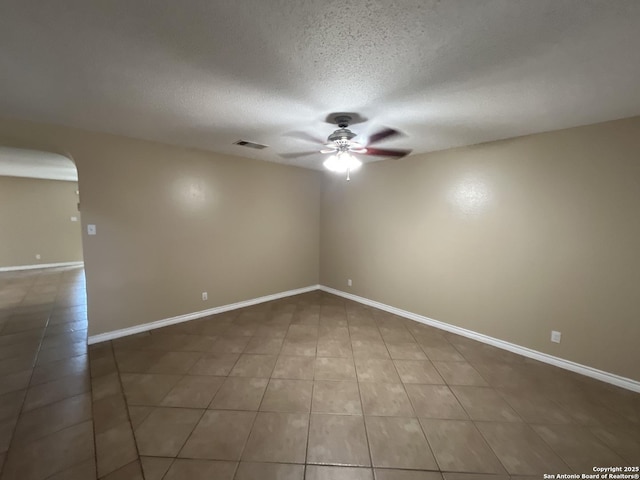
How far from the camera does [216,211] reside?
372cm

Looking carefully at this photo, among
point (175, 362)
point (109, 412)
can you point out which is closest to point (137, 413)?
point (109, 412)

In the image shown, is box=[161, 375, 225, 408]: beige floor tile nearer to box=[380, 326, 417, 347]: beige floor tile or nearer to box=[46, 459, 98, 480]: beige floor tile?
box=[46, 459, 98, 480]: beige floor tile

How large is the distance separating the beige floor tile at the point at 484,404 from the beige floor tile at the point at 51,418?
287 cm

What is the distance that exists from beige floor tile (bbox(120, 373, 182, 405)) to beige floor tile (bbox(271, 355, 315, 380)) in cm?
90

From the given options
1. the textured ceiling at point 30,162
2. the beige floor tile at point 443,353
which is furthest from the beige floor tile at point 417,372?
the textured ceiling at point 30,162

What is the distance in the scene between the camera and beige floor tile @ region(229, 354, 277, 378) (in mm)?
2406

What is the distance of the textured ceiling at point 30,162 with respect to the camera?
3.76 m

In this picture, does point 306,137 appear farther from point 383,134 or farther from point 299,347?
point 299,347

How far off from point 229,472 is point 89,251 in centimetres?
274

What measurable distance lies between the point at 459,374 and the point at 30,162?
7237 millimetres

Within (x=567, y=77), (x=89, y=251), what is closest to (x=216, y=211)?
(x=89, y=251)

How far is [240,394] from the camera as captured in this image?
2.13 m

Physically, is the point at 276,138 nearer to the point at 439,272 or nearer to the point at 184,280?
the point at 184,280

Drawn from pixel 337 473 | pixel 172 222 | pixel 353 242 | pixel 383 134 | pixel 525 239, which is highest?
pixel 383 134
